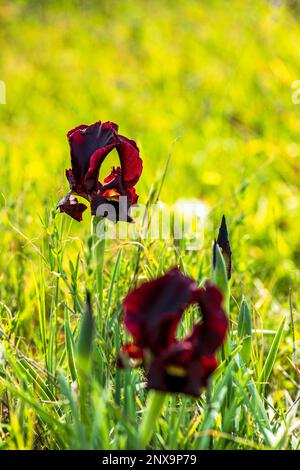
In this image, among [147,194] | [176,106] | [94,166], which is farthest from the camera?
[176,106]

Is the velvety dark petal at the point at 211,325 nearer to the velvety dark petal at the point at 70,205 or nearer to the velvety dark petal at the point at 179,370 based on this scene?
the velvety dark petal at the point at 179,370

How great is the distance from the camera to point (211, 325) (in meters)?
0.71

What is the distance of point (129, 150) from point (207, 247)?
0.62m

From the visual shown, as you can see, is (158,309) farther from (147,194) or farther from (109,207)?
(147,194)

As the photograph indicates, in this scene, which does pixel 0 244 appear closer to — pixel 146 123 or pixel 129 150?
pixel 129 150

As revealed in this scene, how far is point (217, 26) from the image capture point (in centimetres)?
387

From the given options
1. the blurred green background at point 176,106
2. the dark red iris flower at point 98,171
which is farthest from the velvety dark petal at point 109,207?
the blurred green background at point 176,106

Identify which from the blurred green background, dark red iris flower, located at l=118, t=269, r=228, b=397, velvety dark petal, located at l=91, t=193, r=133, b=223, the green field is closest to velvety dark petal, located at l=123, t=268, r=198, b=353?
dark red iris flower, located at l=118, t=269, r=228, b=397

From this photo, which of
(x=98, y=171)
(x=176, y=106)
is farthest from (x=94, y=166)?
(x=176, y=106)

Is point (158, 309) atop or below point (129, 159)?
below

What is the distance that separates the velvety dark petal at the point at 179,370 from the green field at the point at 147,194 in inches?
4.1

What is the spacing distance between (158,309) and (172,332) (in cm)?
3

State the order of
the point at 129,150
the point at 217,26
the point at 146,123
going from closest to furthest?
the point at 129,150 < the point at 146,123 < the point at 217,26
